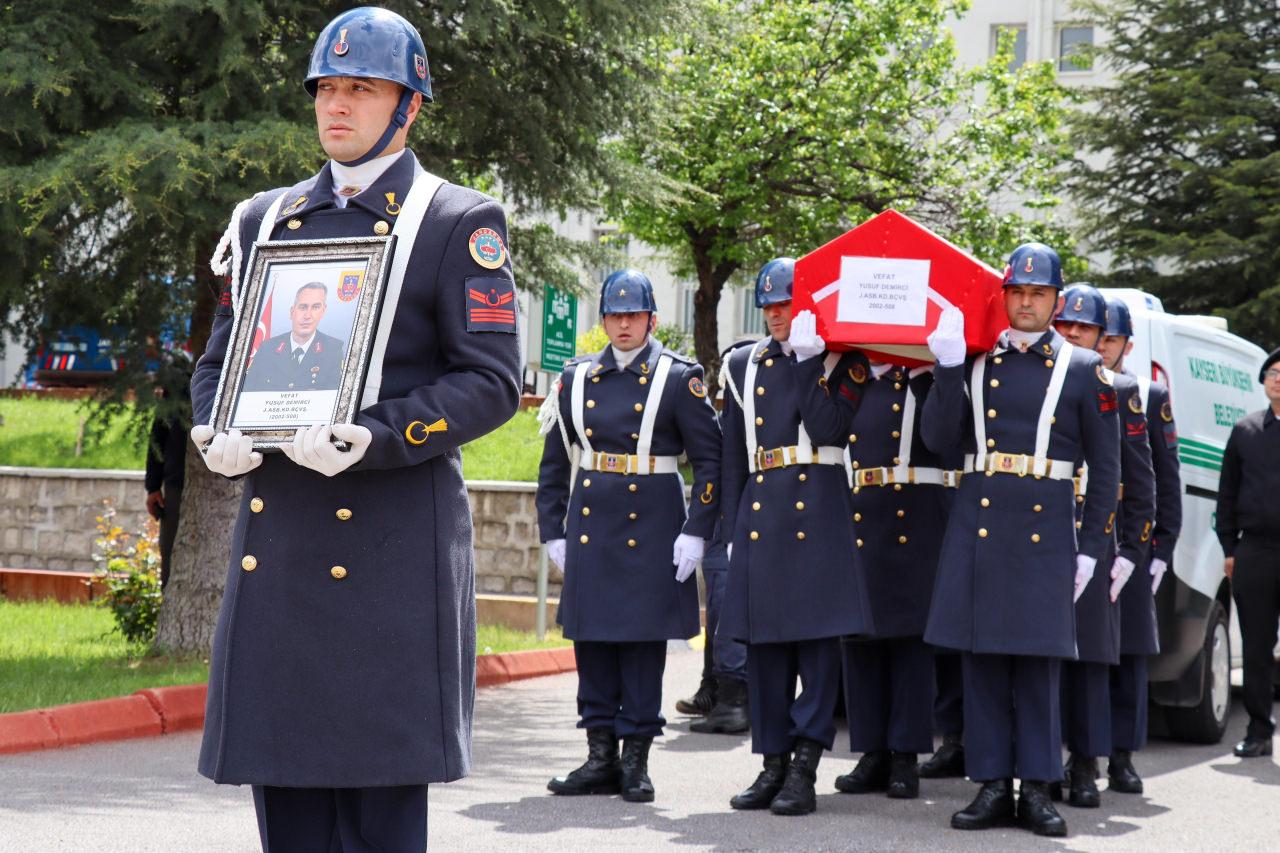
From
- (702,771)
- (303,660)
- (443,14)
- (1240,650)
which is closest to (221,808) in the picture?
(702,771)

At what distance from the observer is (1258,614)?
1002 cm

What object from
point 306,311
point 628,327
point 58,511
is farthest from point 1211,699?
point 58,511

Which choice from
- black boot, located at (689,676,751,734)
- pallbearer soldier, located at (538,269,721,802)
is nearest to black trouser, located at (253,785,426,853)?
pallbearer soldier, located at (538,269,721,802)

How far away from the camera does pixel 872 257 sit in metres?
7.30

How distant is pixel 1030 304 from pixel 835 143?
18575 millimetres

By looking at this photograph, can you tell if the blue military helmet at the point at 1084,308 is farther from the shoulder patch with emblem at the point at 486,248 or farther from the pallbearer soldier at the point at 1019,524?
the shoulder patch with emblem at the point at 486,248

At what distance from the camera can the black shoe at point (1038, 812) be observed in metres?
6.95

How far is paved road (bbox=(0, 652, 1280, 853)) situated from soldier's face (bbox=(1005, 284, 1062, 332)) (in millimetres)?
2097

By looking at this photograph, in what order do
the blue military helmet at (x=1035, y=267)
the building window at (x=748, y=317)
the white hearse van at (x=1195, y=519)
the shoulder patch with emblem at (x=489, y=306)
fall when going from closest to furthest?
the shoulder patch with emblem at (x=489, y=306) → the blue military helmet at (x=1035, y=267) → the white hearse van at (x=1195, y=519) → the building window at (x=748, y=317)

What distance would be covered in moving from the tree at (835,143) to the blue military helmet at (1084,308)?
15.8 meters

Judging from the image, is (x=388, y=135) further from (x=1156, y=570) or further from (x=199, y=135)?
(x=1156, y=570)

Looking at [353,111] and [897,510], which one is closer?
[353,111]

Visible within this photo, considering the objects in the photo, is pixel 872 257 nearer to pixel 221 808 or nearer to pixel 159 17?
pixel 221 808

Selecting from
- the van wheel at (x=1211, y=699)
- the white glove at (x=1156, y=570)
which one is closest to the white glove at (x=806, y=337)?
the white glove at (x=1156, y=570)
